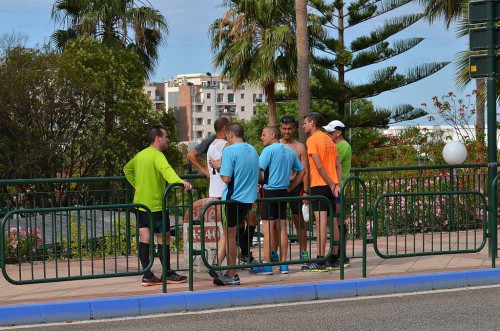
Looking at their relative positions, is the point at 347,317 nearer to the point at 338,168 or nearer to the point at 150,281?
the point at 150,281

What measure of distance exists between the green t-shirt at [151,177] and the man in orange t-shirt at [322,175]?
181cm

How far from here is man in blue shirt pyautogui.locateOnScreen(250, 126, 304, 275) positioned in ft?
35.0

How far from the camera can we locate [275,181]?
431 inches

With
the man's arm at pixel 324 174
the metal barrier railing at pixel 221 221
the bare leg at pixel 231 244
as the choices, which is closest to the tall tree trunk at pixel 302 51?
the man's arm at pixel 324 174

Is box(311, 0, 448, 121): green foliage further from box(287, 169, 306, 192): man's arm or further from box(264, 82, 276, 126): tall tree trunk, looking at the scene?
box(287, 169, 306, 192): man's arm

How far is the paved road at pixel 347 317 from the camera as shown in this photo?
26.9ft

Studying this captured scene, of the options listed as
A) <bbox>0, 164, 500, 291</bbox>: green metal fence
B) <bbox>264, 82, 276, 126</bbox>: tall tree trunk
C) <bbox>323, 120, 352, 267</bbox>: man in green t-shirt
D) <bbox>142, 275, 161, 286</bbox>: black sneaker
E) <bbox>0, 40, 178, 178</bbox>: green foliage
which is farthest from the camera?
<bbox>264, 82, 276, 126</bbox>: tall tree trunk

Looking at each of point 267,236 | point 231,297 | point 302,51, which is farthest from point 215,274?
point 302,51

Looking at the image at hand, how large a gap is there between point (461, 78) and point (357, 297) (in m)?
16.8

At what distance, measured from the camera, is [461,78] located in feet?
84.1

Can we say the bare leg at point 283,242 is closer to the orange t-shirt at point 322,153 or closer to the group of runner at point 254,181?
the group of runner at point 254,181

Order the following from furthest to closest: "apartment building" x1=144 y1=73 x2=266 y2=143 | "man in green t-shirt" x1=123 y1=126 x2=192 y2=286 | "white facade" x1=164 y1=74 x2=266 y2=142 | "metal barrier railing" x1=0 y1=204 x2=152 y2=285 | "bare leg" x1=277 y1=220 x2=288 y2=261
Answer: "white facade" x1=164 y1=74 x2=266 y2=142 < "apartment building" x1=144 y1=73 x2=266 y2=143 < "bare leg" x1=277 y1=220 x2=288 y2=261 < "man in green t-shirt" x1=123 y1=126 x2=192 y2=286 < "metal barrier railing" x1=0 y1=204 x2=152 y2=285

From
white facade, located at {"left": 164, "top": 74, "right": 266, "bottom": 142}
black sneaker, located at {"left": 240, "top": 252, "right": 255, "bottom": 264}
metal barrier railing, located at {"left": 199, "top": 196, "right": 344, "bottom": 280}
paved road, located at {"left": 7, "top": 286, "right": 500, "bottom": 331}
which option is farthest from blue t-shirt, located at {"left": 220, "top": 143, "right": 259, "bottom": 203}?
white facade, located at {"left": 164, "top": 74, "right": 266, "bottom": 142}

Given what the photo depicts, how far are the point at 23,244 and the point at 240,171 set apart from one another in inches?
98.4
